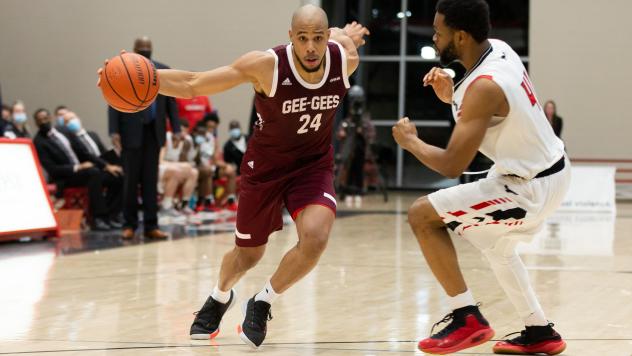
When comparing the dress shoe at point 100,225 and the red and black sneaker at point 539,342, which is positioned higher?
the red and black sneaker at point 539,342

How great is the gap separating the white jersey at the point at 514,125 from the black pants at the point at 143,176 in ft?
20.0

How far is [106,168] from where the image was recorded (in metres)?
11.6

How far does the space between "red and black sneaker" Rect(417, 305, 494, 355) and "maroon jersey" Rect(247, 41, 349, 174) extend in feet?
3.97

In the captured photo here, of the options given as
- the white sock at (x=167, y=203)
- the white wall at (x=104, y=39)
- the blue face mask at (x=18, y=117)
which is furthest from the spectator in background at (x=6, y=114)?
the white wall at (x=104, y=39)

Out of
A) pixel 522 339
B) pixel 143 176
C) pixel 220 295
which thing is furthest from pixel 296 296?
pixel 143 176

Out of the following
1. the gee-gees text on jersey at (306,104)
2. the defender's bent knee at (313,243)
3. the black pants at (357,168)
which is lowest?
the black pants at (357,168)

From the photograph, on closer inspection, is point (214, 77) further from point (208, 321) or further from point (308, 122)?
point (208, 321)

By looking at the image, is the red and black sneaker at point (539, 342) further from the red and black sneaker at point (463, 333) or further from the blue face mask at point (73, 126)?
the blue face mask at point (73, 126)

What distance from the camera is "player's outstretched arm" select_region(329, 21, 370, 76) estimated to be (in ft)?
17.0

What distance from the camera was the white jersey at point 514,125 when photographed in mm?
4281

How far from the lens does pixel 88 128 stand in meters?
18.7

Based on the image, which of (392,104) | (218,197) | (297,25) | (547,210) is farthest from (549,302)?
(392,104)

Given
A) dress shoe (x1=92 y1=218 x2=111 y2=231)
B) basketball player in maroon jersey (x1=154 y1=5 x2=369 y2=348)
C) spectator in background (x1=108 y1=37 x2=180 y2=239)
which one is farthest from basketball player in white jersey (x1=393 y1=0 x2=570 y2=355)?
dress shoe (x1=92 y1=218 x2=111 y2=231)

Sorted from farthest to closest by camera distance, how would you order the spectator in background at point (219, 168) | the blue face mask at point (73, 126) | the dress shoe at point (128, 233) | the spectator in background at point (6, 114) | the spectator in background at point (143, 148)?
→ the spectator in background at point (219, 168) < the spectator in background at point (6, 114) < the blue face mask at point (73, 126) < the dress shoe at point (128, 233) < the spectator in background at point (143, 148)
